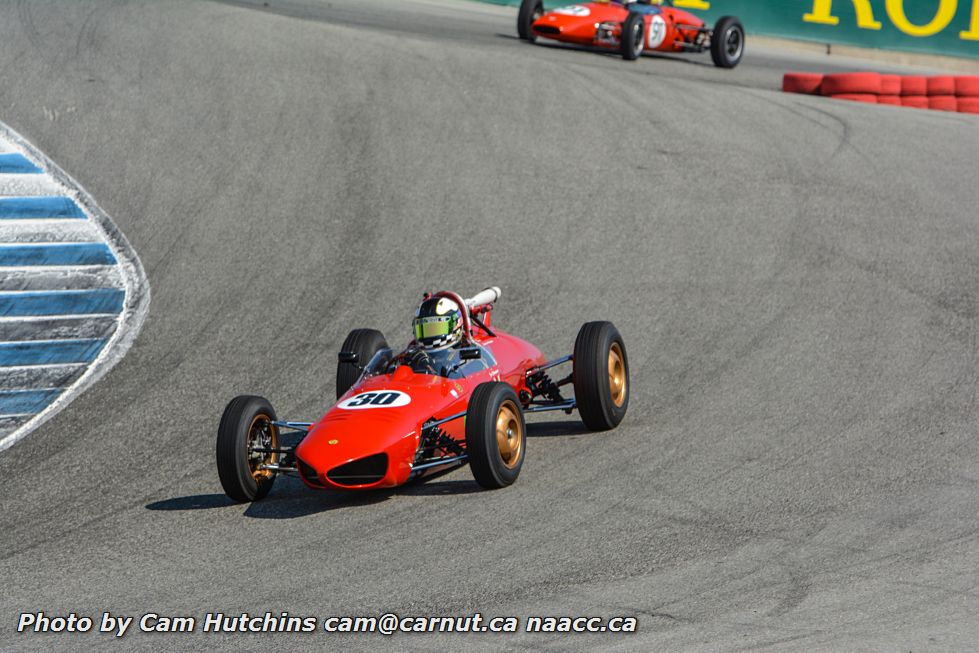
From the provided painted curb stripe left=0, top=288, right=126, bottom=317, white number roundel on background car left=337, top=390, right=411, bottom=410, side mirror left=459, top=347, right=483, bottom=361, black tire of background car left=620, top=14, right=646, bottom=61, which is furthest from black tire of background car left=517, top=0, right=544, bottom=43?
white number roundel on background car left=337, top=390, right=411, bottom=410

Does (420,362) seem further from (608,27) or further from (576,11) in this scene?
(576,11)

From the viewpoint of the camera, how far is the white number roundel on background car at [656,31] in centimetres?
2105

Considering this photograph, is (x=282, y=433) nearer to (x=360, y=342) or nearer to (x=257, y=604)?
(x=360, y=342)

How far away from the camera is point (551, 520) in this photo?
7172mm

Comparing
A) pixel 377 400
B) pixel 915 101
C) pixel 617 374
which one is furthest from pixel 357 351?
pixel 915 101

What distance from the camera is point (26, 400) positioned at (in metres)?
10.0

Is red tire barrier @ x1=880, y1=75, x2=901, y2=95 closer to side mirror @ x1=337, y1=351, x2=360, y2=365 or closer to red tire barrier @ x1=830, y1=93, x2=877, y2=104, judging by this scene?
red tire barrier @ x1=830, y1=93, x2=877, y2=104

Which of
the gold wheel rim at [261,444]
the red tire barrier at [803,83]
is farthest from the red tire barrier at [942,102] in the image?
the gold wheel rim at [261,444]

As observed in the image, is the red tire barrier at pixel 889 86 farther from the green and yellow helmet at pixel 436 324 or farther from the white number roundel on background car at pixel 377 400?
the white number roundel on background car at pixel 377 400

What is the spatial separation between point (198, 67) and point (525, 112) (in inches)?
173

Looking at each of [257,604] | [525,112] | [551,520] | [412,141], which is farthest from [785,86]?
[257,604]

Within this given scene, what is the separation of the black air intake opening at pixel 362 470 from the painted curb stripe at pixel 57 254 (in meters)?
5.68

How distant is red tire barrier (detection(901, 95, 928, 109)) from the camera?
19094 mm

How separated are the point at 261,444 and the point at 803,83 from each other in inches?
549
